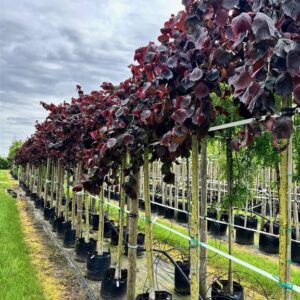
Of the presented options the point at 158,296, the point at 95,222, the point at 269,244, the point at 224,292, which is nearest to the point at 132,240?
the point at 158,296

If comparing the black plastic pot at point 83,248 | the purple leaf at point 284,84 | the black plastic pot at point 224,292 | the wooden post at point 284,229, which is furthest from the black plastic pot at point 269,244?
the purple leaf at point 284,84

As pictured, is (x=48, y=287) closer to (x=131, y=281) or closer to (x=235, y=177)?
(x=131, y=281)

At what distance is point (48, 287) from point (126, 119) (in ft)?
9.62

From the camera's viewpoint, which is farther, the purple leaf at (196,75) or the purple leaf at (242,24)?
the purple leaf at (196,75)

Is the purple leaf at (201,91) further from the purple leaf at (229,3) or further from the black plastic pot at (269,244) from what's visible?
the black plastic pot at (269,244)

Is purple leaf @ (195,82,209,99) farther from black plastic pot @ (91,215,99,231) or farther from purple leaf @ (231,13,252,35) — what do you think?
black plastic pot @ (91,215,99,231)

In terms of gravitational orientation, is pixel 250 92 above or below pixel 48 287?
above

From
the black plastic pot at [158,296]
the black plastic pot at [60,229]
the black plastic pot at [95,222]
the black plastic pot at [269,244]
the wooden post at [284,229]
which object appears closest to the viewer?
the wooden post at [284,229]

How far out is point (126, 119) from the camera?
2.90 meters

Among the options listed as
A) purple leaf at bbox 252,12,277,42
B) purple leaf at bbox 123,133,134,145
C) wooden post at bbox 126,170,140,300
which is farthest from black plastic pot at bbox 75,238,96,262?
purple leaf at bbox 252,12,277,42

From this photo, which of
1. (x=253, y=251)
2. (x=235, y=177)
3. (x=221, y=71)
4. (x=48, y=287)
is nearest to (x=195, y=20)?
(x=221, y=71)

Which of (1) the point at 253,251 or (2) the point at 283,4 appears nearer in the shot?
(2) the point at 283,4

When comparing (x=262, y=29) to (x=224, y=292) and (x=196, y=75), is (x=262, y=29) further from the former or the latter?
(x=224, y=292)

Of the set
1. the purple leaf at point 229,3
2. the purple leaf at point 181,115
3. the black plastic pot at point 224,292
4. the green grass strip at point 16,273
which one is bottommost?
the green grass strip at point 16,273
